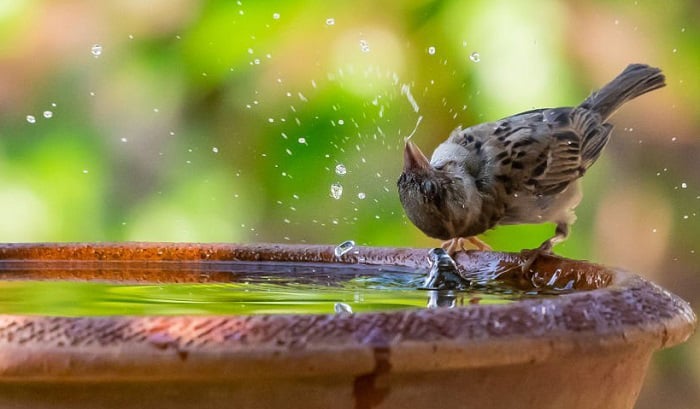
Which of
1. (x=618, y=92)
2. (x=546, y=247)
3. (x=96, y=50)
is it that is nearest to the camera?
(x=546, y=247)

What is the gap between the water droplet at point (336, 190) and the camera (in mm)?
2838

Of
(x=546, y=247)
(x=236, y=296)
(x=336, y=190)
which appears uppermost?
(x=336, y=190)

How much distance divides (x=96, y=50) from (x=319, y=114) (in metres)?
0.74

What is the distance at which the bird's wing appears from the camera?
195cm

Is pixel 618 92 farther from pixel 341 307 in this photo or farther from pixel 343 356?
pixel 343 356

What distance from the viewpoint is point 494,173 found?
6.36 ft

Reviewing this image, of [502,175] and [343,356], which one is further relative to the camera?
[502,175]

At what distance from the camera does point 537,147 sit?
78.6 inches

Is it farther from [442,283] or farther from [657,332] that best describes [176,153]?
[657,332]

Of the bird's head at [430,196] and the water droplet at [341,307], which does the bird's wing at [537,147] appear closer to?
the bird's head at [430,196]

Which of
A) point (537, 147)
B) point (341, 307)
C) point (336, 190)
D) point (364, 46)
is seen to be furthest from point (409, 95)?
point (341, 307)

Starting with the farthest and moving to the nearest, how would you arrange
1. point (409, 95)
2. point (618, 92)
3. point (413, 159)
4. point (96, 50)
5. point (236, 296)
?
point (96, 50) → point (409, 95) → point (618, 92) → point (413, 159) → point (236, 296)

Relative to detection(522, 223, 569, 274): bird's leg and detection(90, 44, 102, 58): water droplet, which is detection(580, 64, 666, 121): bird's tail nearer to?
detection(522, 223, 569, 274): bird's leg

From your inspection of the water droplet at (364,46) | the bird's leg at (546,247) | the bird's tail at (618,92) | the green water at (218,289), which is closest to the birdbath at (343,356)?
the green water at (218,289)
